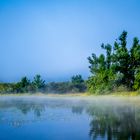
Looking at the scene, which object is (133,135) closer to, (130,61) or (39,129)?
(39,129)

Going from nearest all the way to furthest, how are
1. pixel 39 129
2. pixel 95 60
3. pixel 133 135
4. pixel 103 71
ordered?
pixel 133 135
pixel 39 129
pixel 103 71
pixel 95 60

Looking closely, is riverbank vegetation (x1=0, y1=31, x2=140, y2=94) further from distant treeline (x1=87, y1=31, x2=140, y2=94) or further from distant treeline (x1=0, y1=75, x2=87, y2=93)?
distant treeline (x1=0, y1=75, x2=87, y2=93)

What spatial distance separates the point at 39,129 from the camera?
1764 centimetres

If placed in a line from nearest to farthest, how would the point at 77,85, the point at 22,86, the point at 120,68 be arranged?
the point at 120,68 → the point at 77,85 → the point at 22,86

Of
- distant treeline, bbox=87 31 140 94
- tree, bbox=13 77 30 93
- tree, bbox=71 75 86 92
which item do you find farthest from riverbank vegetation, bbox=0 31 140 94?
tree, bbox=13 77 30 93

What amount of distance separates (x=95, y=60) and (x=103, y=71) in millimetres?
5434

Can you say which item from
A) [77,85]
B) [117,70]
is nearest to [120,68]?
[117,70]

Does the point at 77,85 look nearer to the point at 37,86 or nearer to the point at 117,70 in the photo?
the point at 37,86

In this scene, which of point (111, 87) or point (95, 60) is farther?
point (95, 60)

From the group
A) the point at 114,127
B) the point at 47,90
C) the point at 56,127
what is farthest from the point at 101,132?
the point at 47,90

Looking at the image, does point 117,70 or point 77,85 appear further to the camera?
point 77,85

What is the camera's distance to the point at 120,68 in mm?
58531

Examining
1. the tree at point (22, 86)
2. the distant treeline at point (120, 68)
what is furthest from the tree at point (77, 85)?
the distant treeline at point (120, 68)

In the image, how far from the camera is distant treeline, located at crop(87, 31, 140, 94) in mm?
57625
